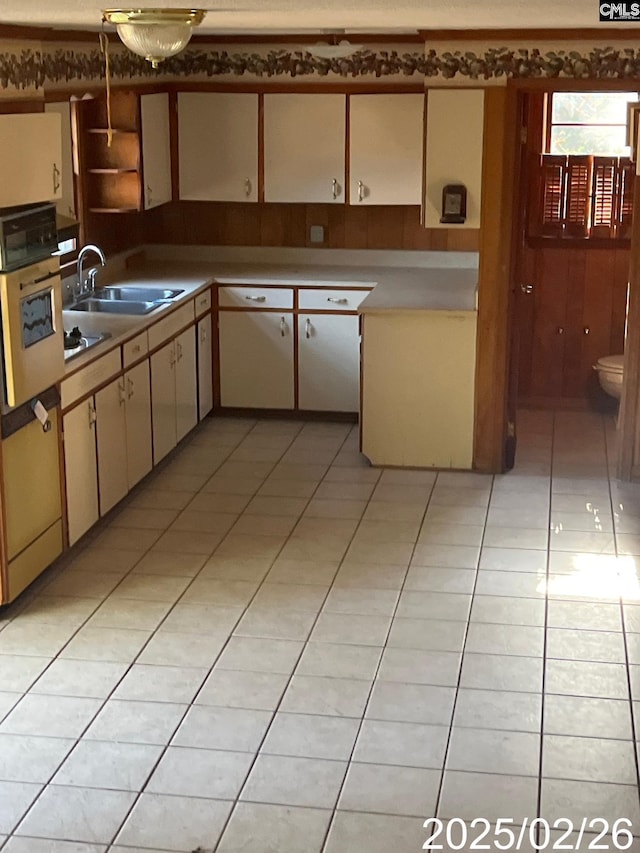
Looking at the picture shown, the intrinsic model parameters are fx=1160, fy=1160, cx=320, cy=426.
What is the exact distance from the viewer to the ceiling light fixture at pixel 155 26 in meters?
3.36

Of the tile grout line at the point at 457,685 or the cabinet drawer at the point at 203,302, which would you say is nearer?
the tile grout line at the point at 457,685

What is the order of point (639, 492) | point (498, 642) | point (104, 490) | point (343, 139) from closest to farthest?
point (498, 642) < point (104, 490) < point (639, 492) < point (343, 139)

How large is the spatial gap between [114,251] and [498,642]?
389 cm

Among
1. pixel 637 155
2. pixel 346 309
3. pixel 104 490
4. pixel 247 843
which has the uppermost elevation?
pixel 637 155

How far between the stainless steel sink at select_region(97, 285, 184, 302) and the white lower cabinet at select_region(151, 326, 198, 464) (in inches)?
10.4

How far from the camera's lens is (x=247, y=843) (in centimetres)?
313

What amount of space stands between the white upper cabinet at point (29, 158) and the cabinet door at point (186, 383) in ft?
6.17

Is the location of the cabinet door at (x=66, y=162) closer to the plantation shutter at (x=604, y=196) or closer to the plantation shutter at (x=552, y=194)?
the plantation shutter at (x=552, y=194)

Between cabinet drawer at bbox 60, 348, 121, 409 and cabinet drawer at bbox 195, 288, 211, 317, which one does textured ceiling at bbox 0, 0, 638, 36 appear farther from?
cabinet drawer at bbox 195, 288, 211, 317

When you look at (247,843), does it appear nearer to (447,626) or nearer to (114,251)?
(447,626)

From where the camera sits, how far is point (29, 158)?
14.3 feet

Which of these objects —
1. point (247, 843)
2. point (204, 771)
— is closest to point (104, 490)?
point (204, 771)
